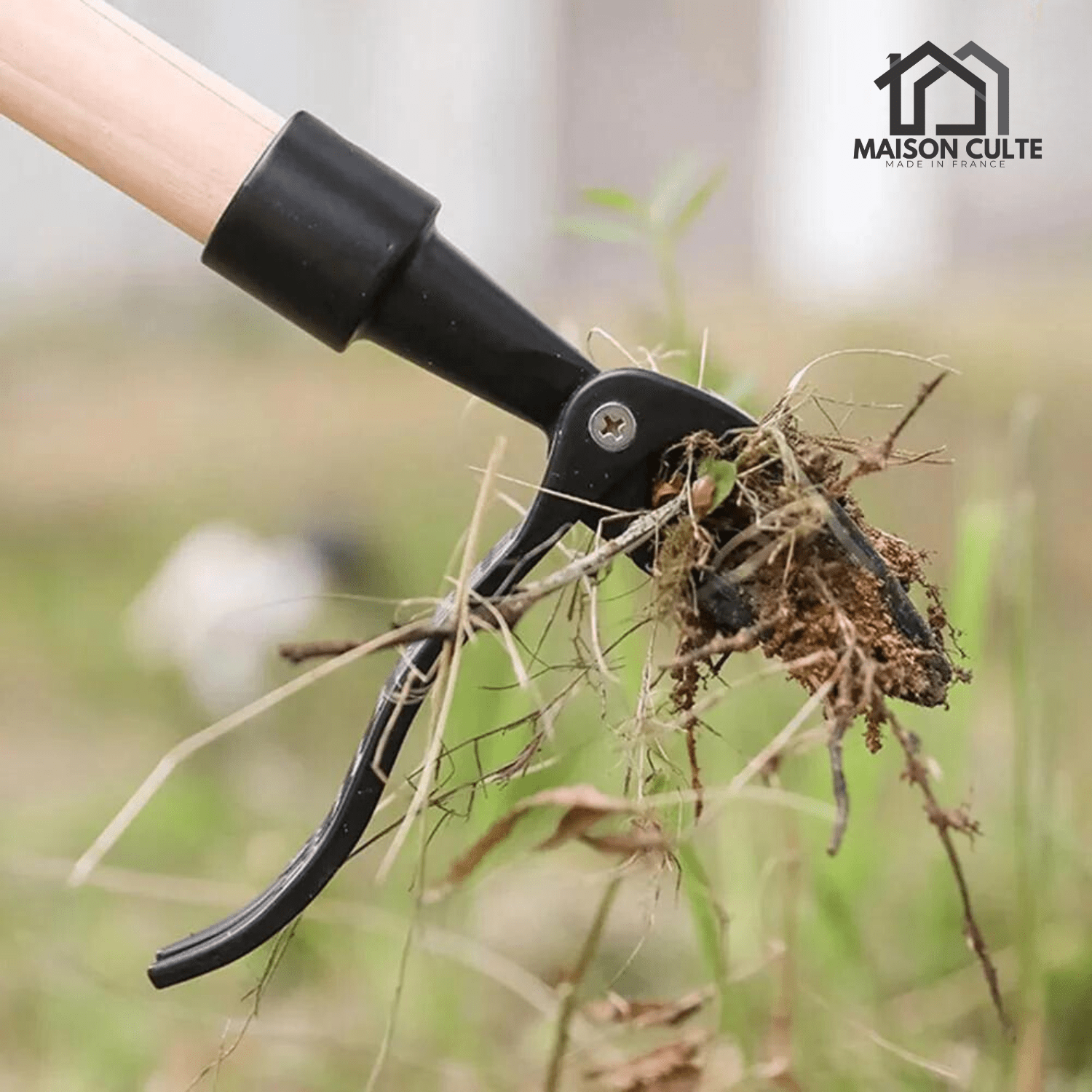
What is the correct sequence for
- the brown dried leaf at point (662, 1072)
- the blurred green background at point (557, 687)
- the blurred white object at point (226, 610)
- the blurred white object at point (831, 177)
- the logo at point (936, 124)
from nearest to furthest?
1. the brown dried leaf at point (662, 1072)
2. the blurred green background at point (557, 687)
3. the logo at point (936, 124)
4. the blurred white object at point (226, 610)
5. the blurred white object at point (831, 177)

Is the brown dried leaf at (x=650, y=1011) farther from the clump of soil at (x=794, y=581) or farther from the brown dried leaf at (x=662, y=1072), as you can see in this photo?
the clump of soil at (x=794, y=581)

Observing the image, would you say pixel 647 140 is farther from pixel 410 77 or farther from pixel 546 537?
pixel 546 537

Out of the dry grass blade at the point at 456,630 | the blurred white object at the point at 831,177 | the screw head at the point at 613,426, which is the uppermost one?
the blurred white object at the point at 831,177

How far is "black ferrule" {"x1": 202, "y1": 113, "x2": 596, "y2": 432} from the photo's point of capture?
13.2 inches

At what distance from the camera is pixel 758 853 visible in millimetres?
759

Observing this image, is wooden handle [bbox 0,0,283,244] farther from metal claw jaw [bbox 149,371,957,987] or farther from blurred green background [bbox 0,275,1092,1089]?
blurred green background [bbox 0,275,1092,1089]

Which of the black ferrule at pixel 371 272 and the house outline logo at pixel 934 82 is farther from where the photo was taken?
the house outline logo at pixel 934 82

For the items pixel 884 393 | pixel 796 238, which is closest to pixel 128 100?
pixel 884 393

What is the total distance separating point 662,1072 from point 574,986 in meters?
0.05

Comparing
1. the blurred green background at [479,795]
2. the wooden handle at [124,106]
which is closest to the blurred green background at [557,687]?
the blurred green background at [479,795]

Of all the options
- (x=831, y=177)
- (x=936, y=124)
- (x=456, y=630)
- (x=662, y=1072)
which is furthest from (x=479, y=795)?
(x=831, y=177)

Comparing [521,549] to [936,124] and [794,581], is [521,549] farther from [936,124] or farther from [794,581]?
[936,124]

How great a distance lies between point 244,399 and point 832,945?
1.21m

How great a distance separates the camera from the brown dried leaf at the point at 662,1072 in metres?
0.44
